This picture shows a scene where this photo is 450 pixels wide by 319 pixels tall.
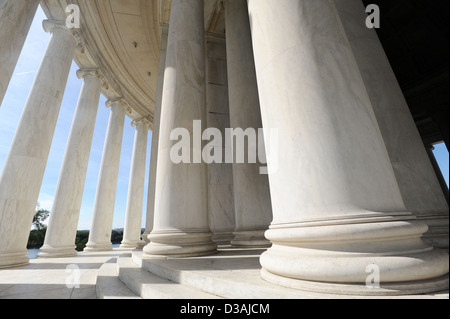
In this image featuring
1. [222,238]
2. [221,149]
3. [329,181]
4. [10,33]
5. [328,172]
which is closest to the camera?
[329,181]

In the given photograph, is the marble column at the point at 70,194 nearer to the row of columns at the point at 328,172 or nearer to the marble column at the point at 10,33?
the marble column at the point at 10,33

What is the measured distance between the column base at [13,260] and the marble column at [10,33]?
240 ft

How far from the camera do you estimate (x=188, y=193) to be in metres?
78.1

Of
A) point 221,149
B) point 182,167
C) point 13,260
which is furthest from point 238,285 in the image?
point 13,260

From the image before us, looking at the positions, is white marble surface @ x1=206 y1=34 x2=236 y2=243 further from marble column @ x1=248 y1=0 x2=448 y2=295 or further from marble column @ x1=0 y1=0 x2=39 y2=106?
marble column @ x1=0 y1=0 x2=39 y2=106

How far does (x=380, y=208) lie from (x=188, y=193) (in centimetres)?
5719

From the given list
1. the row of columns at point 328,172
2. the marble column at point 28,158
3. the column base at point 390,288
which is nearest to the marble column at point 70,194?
the marble column at point 28,158

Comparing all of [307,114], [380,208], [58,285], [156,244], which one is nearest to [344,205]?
[380,208]

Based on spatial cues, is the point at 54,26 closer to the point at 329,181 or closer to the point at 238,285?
the point at 238,285

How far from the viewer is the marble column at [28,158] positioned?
114m

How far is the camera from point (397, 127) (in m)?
61.6

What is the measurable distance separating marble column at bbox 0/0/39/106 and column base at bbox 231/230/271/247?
4485 inches

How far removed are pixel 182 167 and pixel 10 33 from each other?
95664mm

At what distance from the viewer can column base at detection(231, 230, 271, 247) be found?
304 ft
